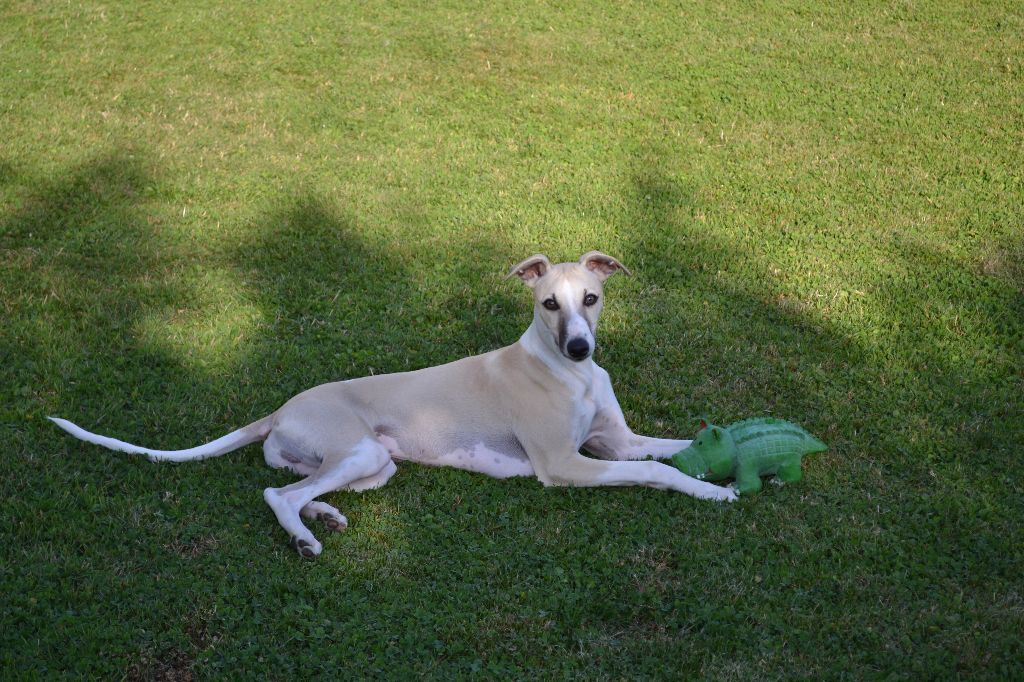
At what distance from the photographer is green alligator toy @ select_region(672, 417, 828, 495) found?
569cm

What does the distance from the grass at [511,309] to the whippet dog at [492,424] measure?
0.13 meters

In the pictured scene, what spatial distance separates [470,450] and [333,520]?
892 millimetres

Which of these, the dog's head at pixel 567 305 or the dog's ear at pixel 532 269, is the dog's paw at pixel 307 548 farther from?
the dog's ear at pixel 532 269

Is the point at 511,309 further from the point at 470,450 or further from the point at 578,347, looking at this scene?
the point at 578,347

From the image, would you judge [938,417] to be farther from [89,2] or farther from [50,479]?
[89,2]

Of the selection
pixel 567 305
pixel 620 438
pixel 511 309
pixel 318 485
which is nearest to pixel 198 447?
pixel 318 485

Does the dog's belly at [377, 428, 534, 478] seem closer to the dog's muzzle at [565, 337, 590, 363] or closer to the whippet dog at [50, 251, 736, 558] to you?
the whippet dog at [50, 251, 736, 558]

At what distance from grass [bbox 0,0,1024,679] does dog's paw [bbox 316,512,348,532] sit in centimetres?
14

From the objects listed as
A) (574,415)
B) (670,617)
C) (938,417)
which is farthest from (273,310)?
(938,417)

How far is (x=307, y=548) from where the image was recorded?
5.29m

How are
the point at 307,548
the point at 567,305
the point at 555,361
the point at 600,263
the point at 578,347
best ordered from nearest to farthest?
1. the point at 307,548
2. the point at 578,347
3. the point at 567,305
4. the point at 555,361
5. the point at 600,263

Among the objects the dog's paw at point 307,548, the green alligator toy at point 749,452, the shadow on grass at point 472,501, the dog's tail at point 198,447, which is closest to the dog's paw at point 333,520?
the shadow on grass at point 472,501

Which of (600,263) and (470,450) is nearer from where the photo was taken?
(470,450)

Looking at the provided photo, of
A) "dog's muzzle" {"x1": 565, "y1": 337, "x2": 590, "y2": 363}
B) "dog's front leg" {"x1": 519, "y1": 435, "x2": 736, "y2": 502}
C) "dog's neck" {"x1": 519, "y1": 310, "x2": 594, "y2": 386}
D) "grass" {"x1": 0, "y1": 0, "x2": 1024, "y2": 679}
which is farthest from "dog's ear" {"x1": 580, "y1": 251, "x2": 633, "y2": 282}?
"dog's front leg" {"x1": 519, "y1": 435, "x2": 736, "y2": 502}
